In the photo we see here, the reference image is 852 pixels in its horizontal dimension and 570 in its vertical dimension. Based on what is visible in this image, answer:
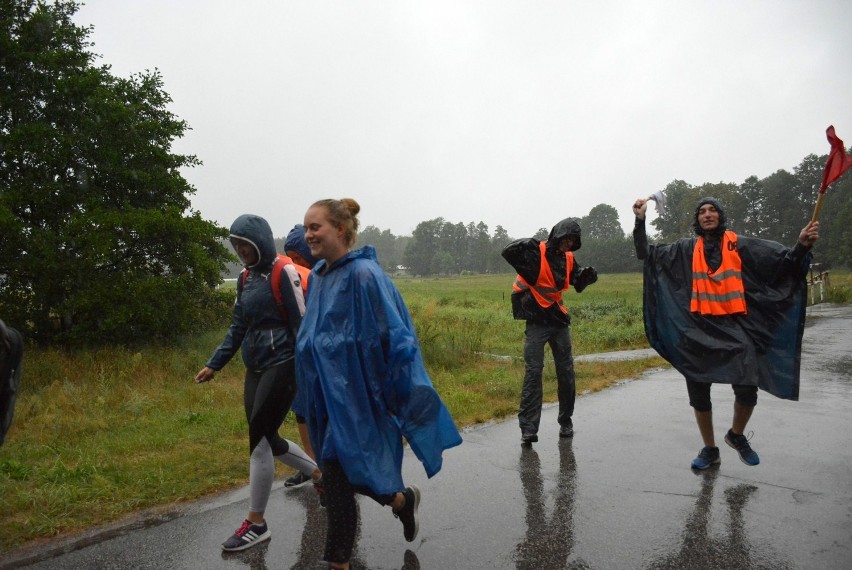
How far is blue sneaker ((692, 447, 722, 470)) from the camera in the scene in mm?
4441

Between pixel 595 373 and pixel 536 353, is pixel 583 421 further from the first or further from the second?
pixel 595 373

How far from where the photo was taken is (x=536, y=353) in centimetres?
531

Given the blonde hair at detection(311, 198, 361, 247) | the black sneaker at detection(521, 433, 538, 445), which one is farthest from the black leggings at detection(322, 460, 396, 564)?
the black sneaker at detection(521, 433, 538, 445)

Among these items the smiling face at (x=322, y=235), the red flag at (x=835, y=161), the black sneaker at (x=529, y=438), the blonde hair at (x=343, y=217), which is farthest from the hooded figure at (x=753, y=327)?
the smiling face at (x=322, y=235)

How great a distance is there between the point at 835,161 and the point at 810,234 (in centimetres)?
61

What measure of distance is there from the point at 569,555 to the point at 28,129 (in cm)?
1012

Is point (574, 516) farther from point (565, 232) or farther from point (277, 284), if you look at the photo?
point (565, 232)

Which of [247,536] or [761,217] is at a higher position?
[761,217]

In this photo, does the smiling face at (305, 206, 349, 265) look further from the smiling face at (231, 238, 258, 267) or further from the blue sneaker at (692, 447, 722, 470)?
the blue sneaker at (692, 447, 722, 470)

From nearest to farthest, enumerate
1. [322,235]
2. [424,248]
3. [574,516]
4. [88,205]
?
[322,235] < [574,516] < [88,205] < [424,248]

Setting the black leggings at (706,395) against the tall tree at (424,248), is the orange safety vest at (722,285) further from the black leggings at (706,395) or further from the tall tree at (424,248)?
the tall tree at (424,248)

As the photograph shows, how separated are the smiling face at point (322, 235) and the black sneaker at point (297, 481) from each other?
2084mm

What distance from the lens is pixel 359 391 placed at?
8.82ft

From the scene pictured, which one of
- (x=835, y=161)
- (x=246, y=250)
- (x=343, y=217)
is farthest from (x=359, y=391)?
(x=835, y=161)
